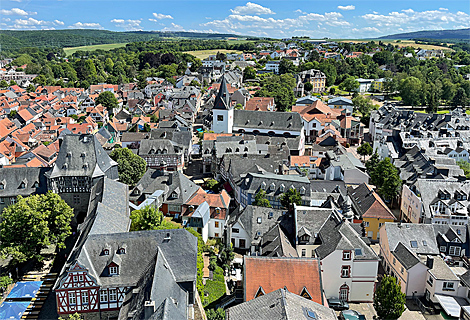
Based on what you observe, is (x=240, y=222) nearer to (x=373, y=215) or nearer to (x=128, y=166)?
(x=373, y=215)

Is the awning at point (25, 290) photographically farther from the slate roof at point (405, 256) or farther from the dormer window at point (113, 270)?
the slate roof at point (405, 256)

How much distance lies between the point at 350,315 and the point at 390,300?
12.6 ft

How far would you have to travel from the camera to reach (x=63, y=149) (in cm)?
4875

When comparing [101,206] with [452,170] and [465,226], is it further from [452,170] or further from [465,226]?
[452,170]

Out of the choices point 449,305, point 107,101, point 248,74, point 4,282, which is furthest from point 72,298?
point 248,74

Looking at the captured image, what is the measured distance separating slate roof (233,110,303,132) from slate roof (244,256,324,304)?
178ft

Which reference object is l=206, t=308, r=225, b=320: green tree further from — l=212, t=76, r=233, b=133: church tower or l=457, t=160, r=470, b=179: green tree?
l=212, t=76, r=233, b=133: church tower

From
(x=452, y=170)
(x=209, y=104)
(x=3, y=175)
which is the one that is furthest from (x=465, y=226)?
(x=209, y=104)

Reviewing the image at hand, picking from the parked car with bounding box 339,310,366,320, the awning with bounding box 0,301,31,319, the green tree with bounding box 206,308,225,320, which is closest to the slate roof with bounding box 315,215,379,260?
the parked car with bounding box 339,310,366,320

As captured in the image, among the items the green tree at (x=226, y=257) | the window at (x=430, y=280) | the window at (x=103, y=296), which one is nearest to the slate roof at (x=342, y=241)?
the window at (x=430, y=280)

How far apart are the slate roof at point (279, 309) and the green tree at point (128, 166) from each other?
1426 inches

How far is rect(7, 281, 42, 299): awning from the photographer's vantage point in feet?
119

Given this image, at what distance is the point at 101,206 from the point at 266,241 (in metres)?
17.6

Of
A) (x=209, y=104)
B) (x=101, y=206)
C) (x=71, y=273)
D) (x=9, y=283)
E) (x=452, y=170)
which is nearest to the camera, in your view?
(x=71, y=273)
